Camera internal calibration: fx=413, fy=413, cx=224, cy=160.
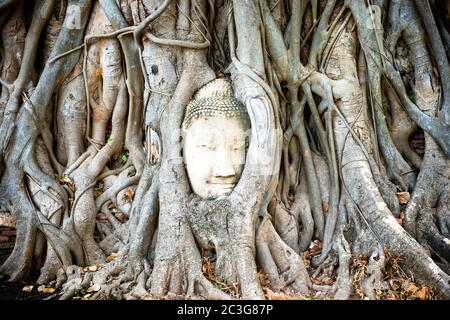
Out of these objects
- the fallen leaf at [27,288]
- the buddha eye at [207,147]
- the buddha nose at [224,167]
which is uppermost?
the buddha eye at [207,147]

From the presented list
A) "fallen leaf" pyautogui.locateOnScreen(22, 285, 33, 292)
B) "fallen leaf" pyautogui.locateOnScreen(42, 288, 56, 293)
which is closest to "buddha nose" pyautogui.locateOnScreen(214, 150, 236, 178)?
"fallen leaf" pyautogui.locateOnScreen(42, 288, 56, 293)

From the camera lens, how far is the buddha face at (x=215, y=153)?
10.1 feet

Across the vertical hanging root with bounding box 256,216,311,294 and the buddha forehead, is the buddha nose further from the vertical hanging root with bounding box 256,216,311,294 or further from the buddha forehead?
the vertical hanging root with bounding box 256,216,311,294

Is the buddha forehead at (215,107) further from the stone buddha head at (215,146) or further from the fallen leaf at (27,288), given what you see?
the fallen leaf at (27,288)

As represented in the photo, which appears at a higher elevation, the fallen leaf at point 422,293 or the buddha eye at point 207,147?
the buddha eye at point 207,147

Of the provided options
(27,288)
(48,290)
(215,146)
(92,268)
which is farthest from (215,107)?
(27,288)

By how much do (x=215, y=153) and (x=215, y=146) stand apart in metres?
0.05

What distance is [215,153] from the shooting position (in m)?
3.11

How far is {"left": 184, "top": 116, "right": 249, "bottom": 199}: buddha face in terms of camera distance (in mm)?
3090

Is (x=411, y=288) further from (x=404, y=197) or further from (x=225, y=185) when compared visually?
(x=225, y=185)

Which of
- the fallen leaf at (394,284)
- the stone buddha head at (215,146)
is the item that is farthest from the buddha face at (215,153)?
the fallen leaf at (394,284)

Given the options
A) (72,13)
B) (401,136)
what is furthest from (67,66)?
(401,136)

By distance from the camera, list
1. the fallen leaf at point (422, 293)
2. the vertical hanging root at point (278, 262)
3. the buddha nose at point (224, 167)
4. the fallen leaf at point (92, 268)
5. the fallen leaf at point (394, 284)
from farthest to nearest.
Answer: the fallen leaf at point (92, 268) < the buddha nose at point (224, 167) < the vertical hanging root at point (278, 262) < the fallen leaf at point (394, 284) < the fallen leaf at point (422, 293)

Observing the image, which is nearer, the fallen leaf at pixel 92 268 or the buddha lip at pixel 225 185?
the buddha lip at pixel 225 185
